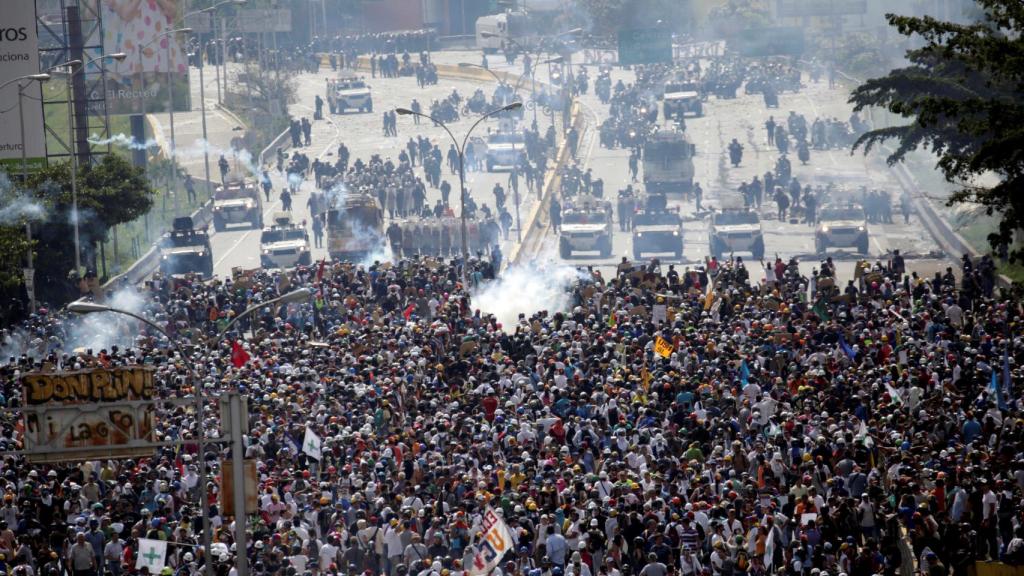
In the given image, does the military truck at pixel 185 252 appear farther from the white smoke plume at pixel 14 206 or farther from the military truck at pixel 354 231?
the white smoke plume at pixel 14 206

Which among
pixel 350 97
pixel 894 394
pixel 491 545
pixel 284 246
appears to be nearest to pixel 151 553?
pixel 491 545

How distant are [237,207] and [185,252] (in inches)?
388

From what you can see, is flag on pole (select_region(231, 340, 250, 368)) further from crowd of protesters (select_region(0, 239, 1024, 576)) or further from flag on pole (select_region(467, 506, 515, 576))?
flag on pole (select_region(467, 506, 515, 576))

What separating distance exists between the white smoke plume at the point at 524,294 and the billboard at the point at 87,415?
61.0ft

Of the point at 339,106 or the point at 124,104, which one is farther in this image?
the point at 339,106

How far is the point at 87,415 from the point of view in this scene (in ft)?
72.4

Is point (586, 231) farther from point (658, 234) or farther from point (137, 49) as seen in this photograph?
point (137, 49)

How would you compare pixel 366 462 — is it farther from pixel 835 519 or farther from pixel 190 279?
pixel 190 279

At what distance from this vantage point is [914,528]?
20922 mm

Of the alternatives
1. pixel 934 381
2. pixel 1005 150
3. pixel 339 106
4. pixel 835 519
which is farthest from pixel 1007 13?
pixel 339 106

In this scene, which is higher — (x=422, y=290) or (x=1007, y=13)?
(x=1007, y=13)

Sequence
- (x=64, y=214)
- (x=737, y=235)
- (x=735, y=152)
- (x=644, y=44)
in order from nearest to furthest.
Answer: (x=64, y=214) < (x=737, y=235) < (x=735, y=152) < (x=644, y=44)

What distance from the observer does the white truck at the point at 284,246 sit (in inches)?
2015

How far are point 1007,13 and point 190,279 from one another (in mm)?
22946
